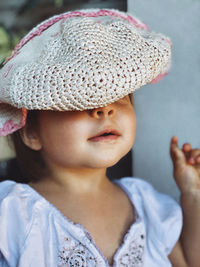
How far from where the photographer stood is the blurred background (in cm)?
115

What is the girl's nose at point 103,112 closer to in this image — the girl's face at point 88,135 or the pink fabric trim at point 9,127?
the girl's face at point 88,135

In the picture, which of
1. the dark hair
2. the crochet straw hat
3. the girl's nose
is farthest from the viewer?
the dark hair

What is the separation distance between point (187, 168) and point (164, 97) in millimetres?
278

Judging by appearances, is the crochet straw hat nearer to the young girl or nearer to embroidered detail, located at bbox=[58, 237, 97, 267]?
the young girl

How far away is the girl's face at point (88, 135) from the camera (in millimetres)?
828

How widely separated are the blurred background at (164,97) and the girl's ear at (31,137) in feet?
1.28

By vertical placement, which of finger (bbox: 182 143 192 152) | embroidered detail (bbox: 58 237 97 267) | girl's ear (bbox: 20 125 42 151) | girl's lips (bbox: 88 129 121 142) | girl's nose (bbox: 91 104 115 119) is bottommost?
embroidered detail (bbox: 58 237 97 267)

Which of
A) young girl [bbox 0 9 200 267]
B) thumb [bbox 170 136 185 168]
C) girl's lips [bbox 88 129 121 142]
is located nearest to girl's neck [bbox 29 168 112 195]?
young girl [bbox 0 9 200 267]

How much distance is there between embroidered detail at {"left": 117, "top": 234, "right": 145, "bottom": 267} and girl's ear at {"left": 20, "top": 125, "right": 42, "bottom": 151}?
352 mm

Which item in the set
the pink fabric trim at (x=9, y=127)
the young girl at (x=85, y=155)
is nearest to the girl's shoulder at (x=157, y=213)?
the young girl at (x=85, y=155)

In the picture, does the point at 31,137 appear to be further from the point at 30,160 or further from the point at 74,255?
the point at 74,255

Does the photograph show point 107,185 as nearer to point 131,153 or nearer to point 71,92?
point 131,153

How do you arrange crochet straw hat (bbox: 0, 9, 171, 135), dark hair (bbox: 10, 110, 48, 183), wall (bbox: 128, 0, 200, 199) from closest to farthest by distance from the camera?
crochet straw hat (bbox: 0, 9, 171, 135), dark hair (bbox: 10, 110, 48, 183), wall (bbox: 128, 0, 200, 199)

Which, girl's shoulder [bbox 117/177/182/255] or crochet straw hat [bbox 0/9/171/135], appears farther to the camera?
girl's shoulder [bbox 117/177/182/255]
